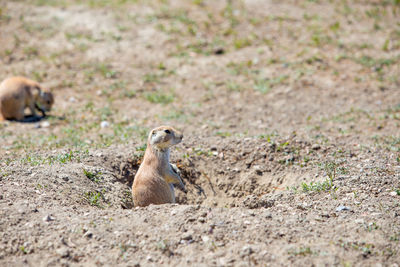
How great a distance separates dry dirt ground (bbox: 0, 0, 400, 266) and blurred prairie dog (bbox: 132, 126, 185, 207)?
1.20 ft

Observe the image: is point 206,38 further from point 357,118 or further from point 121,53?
point 357,118

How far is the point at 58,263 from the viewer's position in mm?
4773

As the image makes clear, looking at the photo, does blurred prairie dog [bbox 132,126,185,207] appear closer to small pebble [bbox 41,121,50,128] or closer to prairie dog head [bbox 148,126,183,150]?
prairie dog head [bbox 148,126,183,150]

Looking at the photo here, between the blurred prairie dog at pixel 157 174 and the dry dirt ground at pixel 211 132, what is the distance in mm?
366

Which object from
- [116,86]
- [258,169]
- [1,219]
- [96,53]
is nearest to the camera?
[1,219]

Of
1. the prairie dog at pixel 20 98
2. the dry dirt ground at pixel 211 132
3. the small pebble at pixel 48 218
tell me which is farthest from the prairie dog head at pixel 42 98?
the small pebble at pixel 48 218

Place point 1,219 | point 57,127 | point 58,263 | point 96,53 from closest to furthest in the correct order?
1. point 58,263
2. point 1,219
3. point 57,127
4. point 96,53

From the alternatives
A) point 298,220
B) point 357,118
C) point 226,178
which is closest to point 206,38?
point 357,118

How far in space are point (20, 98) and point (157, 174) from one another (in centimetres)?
514

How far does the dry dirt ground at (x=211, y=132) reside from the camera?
16.4 ft

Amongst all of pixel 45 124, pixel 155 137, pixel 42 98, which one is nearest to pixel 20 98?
pixel 42 98

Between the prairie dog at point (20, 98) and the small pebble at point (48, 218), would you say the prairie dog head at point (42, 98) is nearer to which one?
the prairie dog at point (20, 98)

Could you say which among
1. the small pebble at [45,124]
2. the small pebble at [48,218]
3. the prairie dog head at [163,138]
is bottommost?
the small pebble at [45,124]

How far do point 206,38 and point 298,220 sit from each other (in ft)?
28.7
